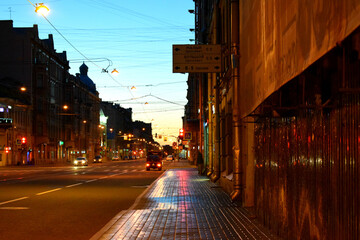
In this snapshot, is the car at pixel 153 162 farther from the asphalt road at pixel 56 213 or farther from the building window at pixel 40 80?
the building window at pixel 40 80


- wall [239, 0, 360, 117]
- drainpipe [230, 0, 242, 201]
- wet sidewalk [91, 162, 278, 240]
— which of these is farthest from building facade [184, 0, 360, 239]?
drainpipe [230, 0, 242, 201]

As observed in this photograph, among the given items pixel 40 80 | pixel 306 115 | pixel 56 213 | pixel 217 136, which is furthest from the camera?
pixel 40 80

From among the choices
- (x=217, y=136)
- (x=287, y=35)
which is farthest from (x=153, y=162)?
(x=287, y=35)

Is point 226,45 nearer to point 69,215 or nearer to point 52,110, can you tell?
point 69,215

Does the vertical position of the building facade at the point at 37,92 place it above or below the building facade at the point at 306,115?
above

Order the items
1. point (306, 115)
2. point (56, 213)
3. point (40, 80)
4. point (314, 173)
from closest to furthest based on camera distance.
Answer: point (314, 173)
point (306, 115)
point (56, 213)
point (40, 80)

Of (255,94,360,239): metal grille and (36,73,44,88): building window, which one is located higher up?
(36,73,44,88): building window

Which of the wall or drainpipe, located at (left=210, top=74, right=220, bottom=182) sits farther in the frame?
drainpipe, located at (left=210, top=74, right=220, bottom=182)

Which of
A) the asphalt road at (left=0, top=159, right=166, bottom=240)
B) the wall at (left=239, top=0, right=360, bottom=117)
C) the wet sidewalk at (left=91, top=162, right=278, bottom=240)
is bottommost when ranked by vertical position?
the asphalt road at (left=0, top=159, right=166, bottom=240)

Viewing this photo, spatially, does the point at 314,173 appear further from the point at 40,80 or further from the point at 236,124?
the point at 40,80

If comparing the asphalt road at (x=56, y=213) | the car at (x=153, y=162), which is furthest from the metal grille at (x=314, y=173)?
the car at (x=153, y=162)

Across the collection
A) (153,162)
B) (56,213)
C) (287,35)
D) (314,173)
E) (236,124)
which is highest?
(287,35)

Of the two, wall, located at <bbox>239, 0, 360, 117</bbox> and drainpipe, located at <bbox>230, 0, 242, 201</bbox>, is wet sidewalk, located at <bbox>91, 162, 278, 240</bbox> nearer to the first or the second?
drainpipe, located at <bbox>230, 0, 242, 201</bbox>

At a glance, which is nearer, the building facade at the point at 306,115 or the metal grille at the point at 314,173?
the building facade at the point at 306,115
